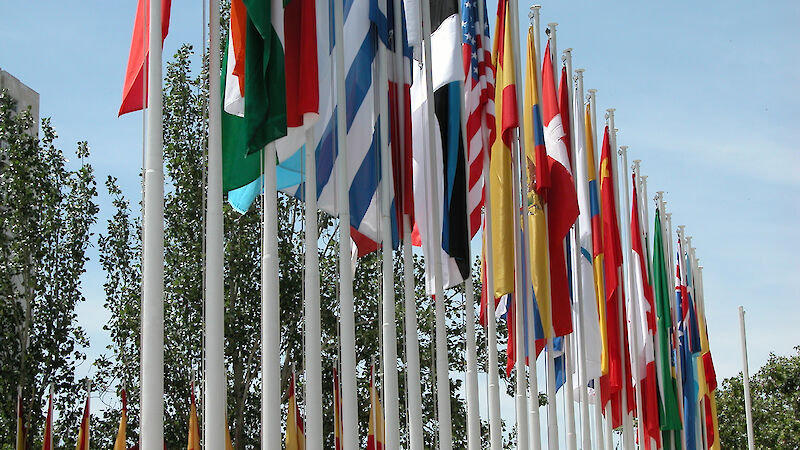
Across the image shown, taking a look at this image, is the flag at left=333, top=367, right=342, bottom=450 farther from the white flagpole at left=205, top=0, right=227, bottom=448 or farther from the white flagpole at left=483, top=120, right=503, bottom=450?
the white flagpole at left=205, top=0, right=227, bottom=448

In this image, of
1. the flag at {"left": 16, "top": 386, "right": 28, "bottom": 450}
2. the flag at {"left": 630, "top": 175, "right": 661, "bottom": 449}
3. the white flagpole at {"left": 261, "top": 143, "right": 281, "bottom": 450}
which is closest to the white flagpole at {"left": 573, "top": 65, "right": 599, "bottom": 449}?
the flag at {"left": 630, "top": 175, "right": 661, "bottom": 449}

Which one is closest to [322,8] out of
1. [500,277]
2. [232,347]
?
[500,277]

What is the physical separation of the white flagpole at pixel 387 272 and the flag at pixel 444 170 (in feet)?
3.90

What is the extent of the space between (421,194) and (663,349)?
10732 millimetres

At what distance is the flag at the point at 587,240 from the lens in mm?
17906

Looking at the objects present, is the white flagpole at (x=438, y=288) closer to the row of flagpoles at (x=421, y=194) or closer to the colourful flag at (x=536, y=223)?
the row of flagpoles at (x=421, y=194)

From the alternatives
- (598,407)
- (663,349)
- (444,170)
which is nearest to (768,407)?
(663,349)

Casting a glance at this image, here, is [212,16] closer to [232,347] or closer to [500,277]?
[500,277]

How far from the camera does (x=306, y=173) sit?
10703mm

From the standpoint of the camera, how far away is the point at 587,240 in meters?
18.7

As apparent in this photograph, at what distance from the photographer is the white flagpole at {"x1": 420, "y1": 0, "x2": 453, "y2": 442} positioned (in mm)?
13258

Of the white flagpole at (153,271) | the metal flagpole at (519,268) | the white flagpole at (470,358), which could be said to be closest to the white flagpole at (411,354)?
the white flagpole at (470,358)

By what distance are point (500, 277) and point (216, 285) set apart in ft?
22.5

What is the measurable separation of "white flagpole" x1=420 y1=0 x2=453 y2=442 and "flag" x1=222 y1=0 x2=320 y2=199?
272 centimetres
